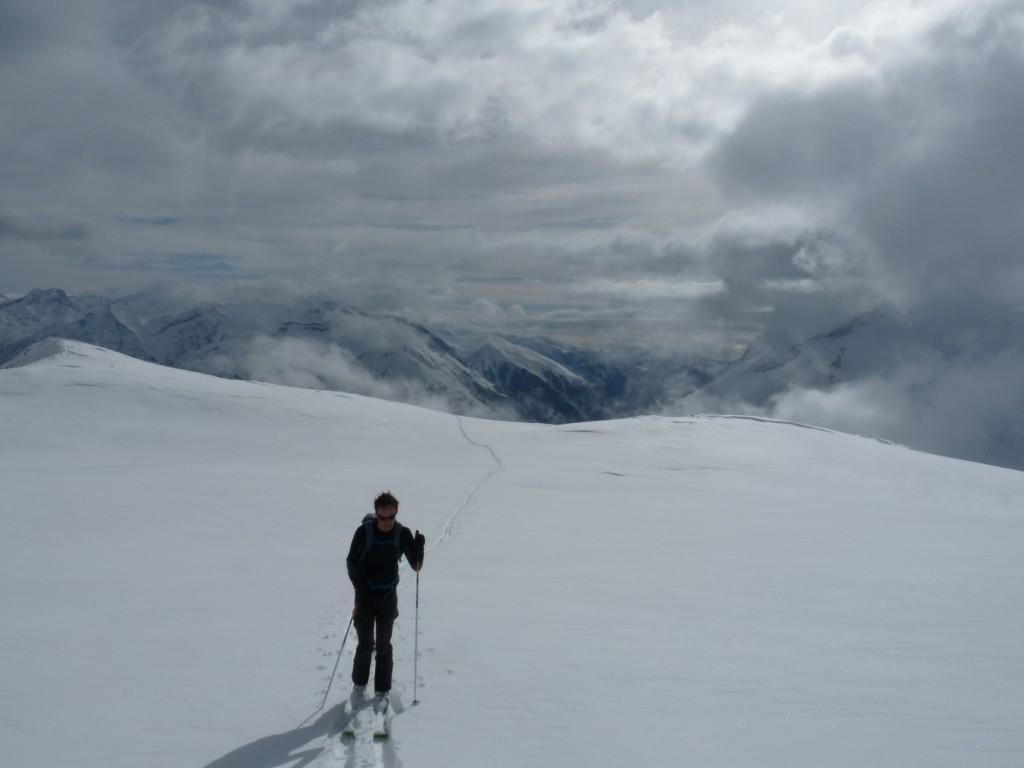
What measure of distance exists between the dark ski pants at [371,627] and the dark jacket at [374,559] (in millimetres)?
129

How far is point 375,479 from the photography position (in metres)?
25.0

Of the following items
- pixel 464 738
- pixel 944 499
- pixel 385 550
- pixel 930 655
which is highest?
pixel 944 499

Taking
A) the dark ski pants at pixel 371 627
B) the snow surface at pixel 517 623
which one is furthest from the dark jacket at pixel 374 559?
the snow surface at pixel 517 623

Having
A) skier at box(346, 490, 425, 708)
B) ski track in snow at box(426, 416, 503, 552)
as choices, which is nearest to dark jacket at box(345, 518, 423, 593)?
skier at box(346, 490, 425, 708)

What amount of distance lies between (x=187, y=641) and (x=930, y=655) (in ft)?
30.3

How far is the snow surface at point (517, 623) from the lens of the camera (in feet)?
21.2

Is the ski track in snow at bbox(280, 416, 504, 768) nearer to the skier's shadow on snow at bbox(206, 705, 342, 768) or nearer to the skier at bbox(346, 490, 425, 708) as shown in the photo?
the skier's shadow on snow at bbox(206, 705, 342, 768)

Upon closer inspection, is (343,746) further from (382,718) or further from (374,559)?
(374,559)

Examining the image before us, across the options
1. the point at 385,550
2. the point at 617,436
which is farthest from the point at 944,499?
the point at 385,550

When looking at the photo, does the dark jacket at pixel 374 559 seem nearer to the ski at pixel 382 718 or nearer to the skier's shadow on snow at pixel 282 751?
the ski at pixel 382 718

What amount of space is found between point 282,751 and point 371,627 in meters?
1.60

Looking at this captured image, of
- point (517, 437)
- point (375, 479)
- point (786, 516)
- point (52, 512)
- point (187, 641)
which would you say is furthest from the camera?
point (517, 437)

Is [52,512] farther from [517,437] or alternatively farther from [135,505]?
[517,437]

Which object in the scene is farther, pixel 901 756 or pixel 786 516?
pixel 786 516
